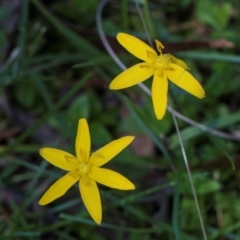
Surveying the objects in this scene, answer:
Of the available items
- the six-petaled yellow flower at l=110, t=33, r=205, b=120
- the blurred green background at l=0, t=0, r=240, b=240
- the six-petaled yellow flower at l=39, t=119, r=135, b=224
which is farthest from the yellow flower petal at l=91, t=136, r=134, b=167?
the blurred green background at l=0, t=0, r=240, b=240

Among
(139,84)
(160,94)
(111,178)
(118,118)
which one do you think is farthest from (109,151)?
(118,118)

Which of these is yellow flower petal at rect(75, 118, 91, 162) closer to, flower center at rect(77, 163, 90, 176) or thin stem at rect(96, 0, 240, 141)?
flower center at rect(77, 163, 90, 176)

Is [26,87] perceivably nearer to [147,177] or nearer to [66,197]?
[66,197]

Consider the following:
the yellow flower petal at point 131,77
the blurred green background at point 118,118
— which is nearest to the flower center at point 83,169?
the yellow flower petal at point 131,77

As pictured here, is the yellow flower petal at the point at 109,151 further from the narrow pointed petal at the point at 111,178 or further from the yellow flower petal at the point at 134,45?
the yellow flower petal at the point at 134,45

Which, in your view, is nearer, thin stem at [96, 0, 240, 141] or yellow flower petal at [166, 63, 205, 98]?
yellow flower petal at [166, 63, 205, 98]

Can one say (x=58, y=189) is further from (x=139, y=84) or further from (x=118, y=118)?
(x=118, y=118)
